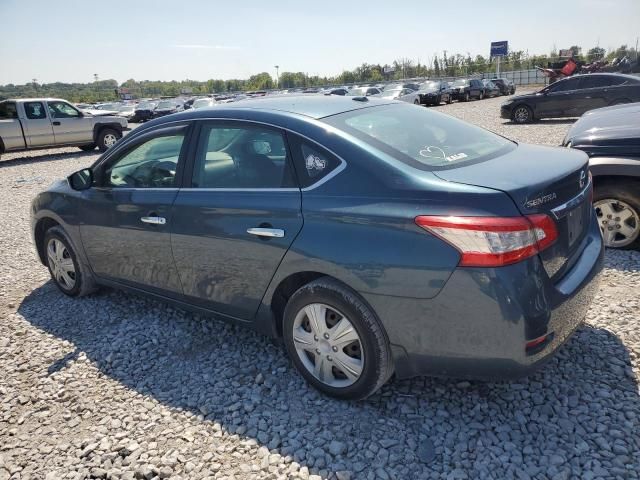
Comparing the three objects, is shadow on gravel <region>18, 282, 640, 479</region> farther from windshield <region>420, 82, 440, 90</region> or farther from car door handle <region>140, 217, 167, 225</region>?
windshield <region>420, 82, 440, 90</region>

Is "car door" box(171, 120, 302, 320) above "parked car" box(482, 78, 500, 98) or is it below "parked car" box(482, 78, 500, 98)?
above

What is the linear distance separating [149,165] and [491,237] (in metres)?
2.66

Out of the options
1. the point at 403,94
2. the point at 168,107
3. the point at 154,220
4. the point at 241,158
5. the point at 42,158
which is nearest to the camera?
the point at 241,158

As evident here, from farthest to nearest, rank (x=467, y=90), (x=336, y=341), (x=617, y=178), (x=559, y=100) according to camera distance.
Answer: (x=467, y=90), (x=559, y=100), (x=617, y=178), (x=336, y=341)

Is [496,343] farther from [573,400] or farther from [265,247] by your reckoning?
[265,247]

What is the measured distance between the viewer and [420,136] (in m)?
2.94

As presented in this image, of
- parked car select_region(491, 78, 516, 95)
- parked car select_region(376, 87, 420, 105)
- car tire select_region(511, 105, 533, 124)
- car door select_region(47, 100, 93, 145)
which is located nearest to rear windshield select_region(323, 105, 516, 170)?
car tire select_region(511, 105, 533, 124)

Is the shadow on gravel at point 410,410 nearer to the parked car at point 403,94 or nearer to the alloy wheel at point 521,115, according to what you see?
the alloy wheel at point 521,115

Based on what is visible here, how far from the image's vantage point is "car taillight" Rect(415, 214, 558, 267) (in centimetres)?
215

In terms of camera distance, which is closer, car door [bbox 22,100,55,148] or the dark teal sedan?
the dark teal sedan

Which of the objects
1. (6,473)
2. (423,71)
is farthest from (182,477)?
(423,71)

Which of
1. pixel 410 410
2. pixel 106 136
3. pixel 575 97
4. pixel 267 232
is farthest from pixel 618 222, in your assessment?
pixel 106 136

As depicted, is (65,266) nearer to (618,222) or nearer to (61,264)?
(61,264)

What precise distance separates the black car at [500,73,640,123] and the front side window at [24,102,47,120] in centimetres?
1472
